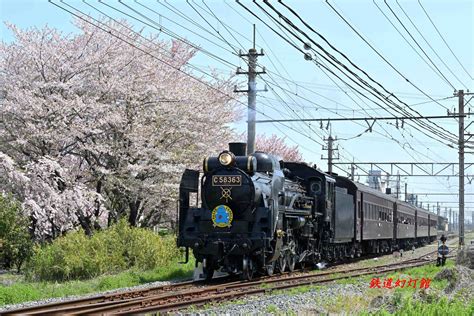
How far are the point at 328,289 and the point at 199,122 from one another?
15.5 meters

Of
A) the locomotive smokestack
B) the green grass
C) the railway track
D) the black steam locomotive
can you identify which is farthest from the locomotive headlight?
the green grass

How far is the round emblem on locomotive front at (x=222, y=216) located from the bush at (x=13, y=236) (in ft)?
26.8

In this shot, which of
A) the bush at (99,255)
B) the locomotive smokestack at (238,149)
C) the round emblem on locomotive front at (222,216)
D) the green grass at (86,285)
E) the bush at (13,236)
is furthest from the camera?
the bush at (13,236)

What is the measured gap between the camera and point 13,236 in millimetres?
20766

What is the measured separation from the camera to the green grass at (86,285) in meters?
13.6

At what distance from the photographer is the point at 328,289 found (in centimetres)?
1412

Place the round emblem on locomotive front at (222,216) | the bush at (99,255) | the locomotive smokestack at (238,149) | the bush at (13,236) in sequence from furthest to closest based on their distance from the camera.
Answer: the bush at (13,236) < the bush at (99,255) < the locomotive smokestack at (238,149) < the round emblem on locomotive front at (222,216)

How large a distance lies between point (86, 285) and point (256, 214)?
14.6 feet

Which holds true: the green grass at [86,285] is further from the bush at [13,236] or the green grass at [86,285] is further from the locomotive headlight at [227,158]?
the bush at [13,236]

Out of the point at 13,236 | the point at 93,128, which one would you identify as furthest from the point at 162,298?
the point at 93,128

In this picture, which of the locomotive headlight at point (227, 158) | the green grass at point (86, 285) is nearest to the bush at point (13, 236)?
the green grass at point (86, 285)

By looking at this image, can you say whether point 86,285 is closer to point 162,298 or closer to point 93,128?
point 162,298

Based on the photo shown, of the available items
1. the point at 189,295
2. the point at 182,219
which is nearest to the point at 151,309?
the point at 189,295

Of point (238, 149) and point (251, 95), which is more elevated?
point (251, 95)
